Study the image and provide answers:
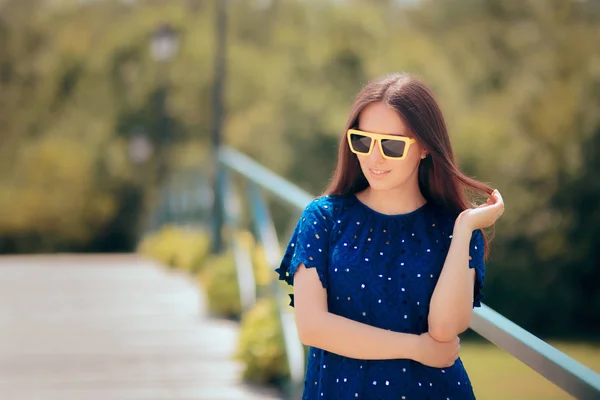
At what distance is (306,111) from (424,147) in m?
31.7

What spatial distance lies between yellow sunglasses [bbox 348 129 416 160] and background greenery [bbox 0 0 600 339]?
27.7m

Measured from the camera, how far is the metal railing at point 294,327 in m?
1.77

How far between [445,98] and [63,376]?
25.7 metres

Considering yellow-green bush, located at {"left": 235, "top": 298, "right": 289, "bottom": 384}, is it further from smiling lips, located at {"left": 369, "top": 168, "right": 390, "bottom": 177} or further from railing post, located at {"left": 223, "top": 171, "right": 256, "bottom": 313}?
smiling lips, located at {"left": 369, "top": 168, "right": 390, "bottom": 177}

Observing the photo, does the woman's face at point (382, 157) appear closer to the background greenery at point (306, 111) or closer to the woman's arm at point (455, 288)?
the woman's arm at point (455, 288)

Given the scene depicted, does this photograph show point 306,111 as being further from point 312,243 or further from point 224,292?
point 312,243

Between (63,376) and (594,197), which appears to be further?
(594,197)

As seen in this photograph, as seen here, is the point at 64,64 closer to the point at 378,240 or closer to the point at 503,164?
the point at 503,164

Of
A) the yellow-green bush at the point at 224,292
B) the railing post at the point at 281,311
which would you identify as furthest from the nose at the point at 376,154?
the yellow-green bush at the point at 224,292

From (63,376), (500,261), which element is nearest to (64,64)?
(500,261)

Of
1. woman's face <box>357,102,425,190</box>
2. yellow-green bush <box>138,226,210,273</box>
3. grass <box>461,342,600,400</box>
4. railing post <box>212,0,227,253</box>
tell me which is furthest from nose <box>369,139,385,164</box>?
grass <box>461,342,600,400</box>

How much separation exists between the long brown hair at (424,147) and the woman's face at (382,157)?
0.6 inches

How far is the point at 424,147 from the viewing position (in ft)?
6.64

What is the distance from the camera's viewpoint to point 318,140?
3391 cm
